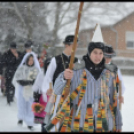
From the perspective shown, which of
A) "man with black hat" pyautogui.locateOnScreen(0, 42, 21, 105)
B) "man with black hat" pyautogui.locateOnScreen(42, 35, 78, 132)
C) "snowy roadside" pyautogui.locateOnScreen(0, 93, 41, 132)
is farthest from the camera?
"man with black hat" pyautogui.locateOnScreen(0, 42, 21, 105)

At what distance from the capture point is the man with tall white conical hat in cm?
313

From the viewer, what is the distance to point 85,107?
3.15 metres

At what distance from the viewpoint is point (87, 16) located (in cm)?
2655

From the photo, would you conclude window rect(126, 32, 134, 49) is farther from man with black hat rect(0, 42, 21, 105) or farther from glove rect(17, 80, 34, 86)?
glove rect(17, 80, 34, 86)

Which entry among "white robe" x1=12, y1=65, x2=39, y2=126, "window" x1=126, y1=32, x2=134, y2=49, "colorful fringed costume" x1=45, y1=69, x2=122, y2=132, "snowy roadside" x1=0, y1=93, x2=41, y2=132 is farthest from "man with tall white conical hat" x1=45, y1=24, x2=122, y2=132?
"window" x1=126, y1=32, x2=134, y2=49

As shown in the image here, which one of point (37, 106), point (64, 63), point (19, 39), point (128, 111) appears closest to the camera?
point (64, 63)

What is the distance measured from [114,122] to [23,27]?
2194 cm

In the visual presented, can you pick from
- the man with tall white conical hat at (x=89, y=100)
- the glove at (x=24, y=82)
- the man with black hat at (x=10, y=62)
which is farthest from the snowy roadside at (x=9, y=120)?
the man with tall white conical hat at (x=89, y=100)

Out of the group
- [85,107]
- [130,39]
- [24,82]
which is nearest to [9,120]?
[24,82]

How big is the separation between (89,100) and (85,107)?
85 millimetres

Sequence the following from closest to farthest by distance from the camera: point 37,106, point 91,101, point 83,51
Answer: point 91,101, point 37,106, point 83,51

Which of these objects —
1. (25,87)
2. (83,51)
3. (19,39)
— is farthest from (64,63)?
(83,51)

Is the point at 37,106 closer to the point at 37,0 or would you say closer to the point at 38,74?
the point at 38,74

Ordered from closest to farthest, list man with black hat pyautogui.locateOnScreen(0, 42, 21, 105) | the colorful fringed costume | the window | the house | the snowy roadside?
the colorful fringed costume, the snowy roadside, man with black hat pyautogui.locateOnScreen(0, 42, 21, 105), the house, the window
